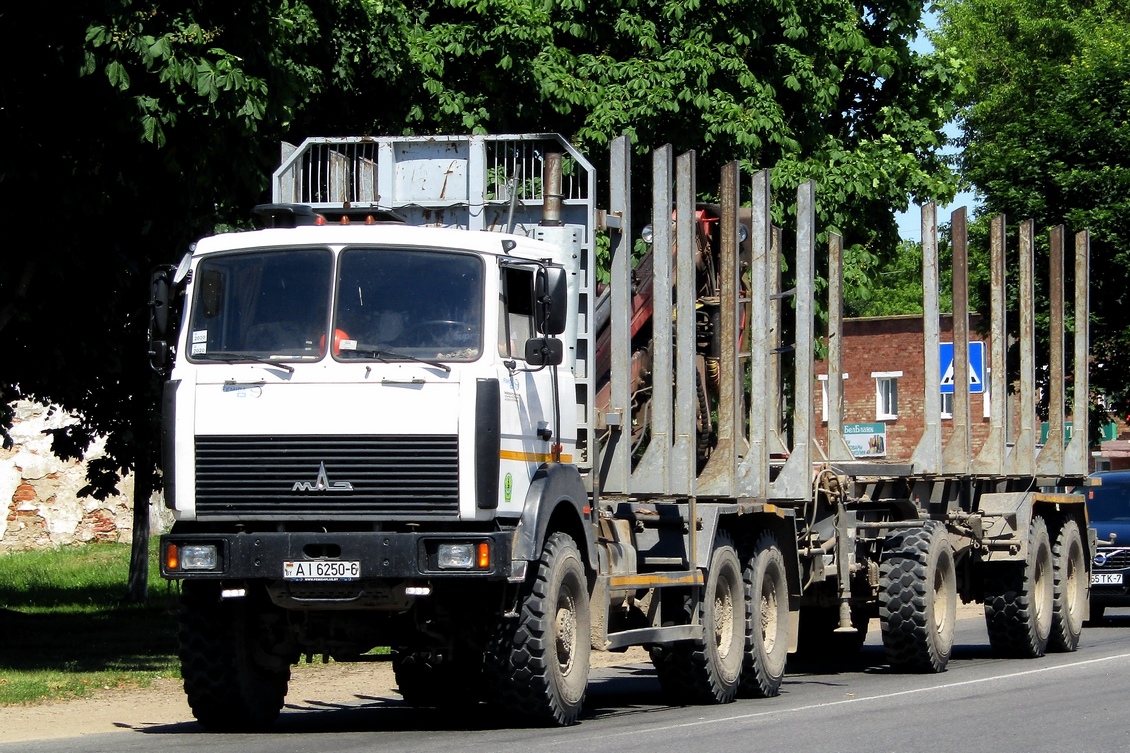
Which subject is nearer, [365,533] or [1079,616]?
[365,533]

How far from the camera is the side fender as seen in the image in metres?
10.6

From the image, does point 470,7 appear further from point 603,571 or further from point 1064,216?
point 603,571

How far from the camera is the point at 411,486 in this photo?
10.5 metres

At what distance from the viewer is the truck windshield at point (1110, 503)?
2395 cm

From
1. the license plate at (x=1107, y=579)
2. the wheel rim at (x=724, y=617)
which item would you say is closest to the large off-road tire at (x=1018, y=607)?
the license plate at (x=1107, y=579)

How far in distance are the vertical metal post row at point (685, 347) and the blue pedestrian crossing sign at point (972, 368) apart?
22.9ft

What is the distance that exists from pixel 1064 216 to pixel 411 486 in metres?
20.3

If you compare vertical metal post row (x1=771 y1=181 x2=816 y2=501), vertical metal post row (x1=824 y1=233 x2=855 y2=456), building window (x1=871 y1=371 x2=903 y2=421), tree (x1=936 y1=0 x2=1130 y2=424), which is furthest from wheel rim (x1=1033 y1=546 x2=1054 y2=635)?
building window (x1=871 y1=371 x2=903 y2=421)

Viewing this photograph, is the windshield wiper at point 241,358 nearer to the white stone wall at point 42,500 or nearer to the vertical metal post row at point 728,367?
the vertical metal post row at point 728,367

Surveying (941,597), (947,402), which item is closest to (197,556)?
(941,597)

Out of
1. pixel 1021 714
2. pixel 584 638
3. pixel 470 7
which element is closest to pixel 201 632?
pixel 584 638

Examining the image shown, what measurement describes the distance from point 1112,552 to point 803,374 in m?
9.89

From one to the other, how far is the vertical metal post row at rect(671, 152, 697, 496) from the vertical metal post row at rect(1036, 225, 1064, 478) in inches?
292

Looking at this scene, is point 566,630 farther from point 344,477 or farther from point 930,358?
point 930,358
